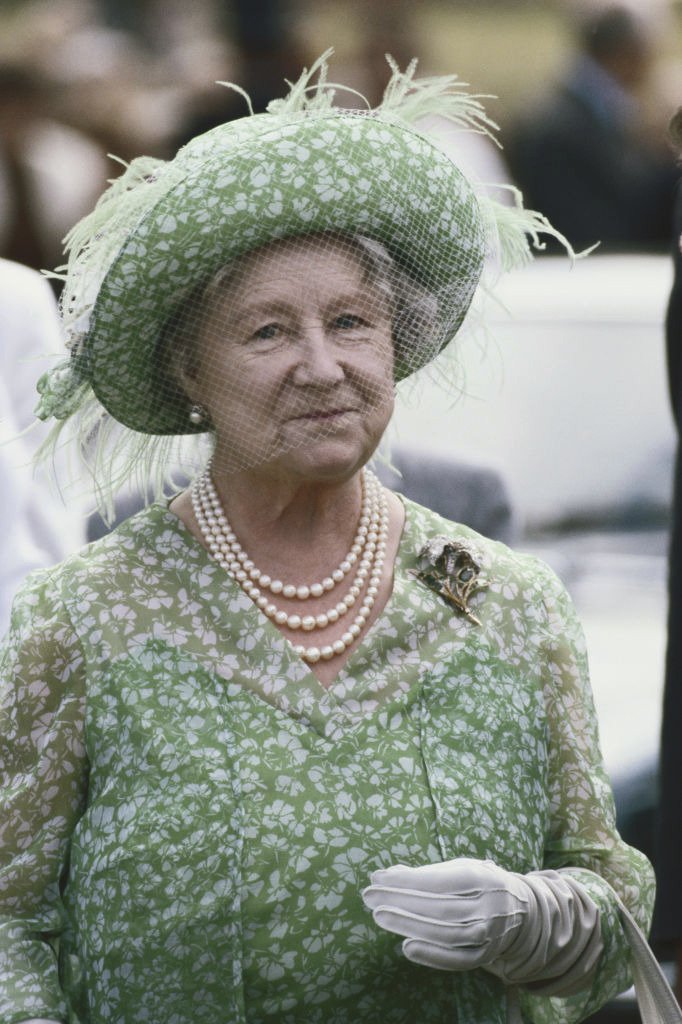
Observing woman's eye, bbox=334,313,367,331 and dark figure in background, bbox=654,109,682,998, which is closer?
woman's eye, bbox=334,313,367,331

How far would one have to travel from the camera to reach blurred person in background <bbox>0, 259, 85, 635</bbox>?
3.22 m

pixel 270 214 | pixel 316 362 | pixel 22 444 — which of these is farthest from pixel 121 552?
pixel 22 444

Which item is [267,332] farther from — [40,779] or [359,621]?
[40,779]

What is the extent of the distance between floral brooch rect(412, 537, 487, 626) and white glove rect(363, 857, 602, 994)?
38cm

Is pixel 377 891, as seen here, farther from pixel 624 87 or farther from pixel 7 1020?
pixel 624 87

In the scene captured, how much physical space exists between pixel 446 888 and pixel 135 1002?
1.38 feet

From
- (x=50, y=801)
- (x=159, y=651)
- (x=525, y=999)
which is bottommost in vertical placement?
(x=525, y=999)

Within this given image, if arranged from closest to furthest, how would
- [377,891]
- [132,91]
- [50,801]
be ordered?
[377,891]
[50,801]
[132,91]

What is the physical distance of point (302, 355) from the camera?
7.04ft

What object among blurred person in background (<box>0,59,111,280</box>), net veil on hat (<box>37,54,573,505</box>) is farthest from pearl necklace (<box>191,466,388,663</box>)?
blurred person in background (<box>0,59,111,280</box>)

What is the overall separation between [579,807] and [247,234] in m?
0.88

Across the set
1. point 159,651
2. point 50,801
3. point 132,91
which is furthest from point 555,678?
point 132,91

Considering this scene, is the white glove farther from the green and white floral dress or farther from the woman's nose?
the woman's nose

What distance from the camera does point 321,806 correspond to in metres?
2.15
